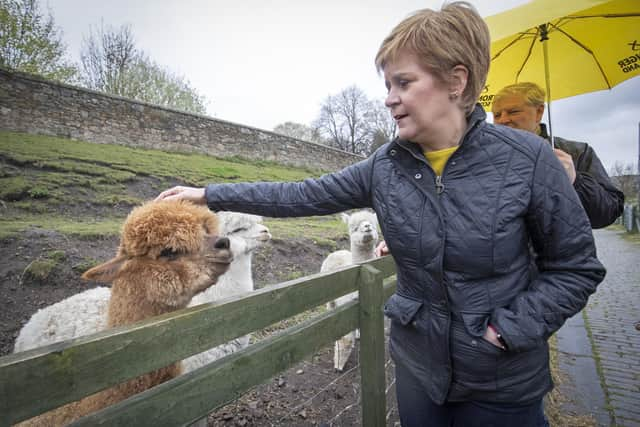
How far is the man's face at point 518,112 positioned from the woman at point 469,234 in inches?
53.3

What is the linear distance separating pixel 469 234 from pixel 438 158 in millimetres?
348

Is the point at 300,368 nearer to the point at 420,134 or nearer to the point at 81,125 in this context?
the point at 420,134

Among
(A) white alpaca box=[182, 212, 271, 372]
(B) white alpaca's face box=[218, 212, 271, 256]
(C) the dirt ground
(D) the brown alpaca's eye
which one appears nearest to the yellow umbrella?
(D) the brown alpaca's eye

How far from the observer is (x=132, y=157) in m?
10.1

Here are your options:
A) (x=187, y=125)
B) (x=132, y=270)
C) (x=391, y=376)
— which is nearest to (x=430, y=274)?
(x=132, y=270)

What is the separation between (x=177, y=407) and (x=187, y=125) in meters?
15.1

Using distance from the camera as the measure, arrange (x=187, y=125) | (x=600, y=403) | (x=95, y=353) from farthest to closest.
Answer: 1. (x=187, y=125)
2. (x=600, y=403)
3. (x=95, y=353)

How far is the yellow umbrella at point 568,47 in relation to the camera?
245 centimetres

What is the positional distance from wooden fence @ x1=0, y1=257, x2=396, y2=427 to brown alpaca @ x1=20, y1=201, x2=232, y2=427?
41 cm

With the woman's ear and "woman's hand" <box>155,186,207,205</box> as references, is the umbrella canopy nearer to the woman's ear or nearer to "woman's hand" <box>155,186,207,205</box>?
the woman's ear

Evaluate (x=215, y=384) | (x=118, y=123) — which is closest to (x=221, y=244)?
(x=215, y=384)

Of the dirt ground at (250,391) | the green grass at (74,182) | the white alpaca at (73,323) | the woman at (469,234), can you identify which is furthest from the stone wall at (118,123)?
the woman at (469,234)

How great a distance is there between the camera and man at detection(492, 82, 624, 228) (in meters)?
1.72

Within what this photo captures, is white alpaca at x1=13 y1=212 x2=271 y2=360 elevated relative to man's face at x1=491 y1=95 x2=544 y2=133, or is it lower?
lower
